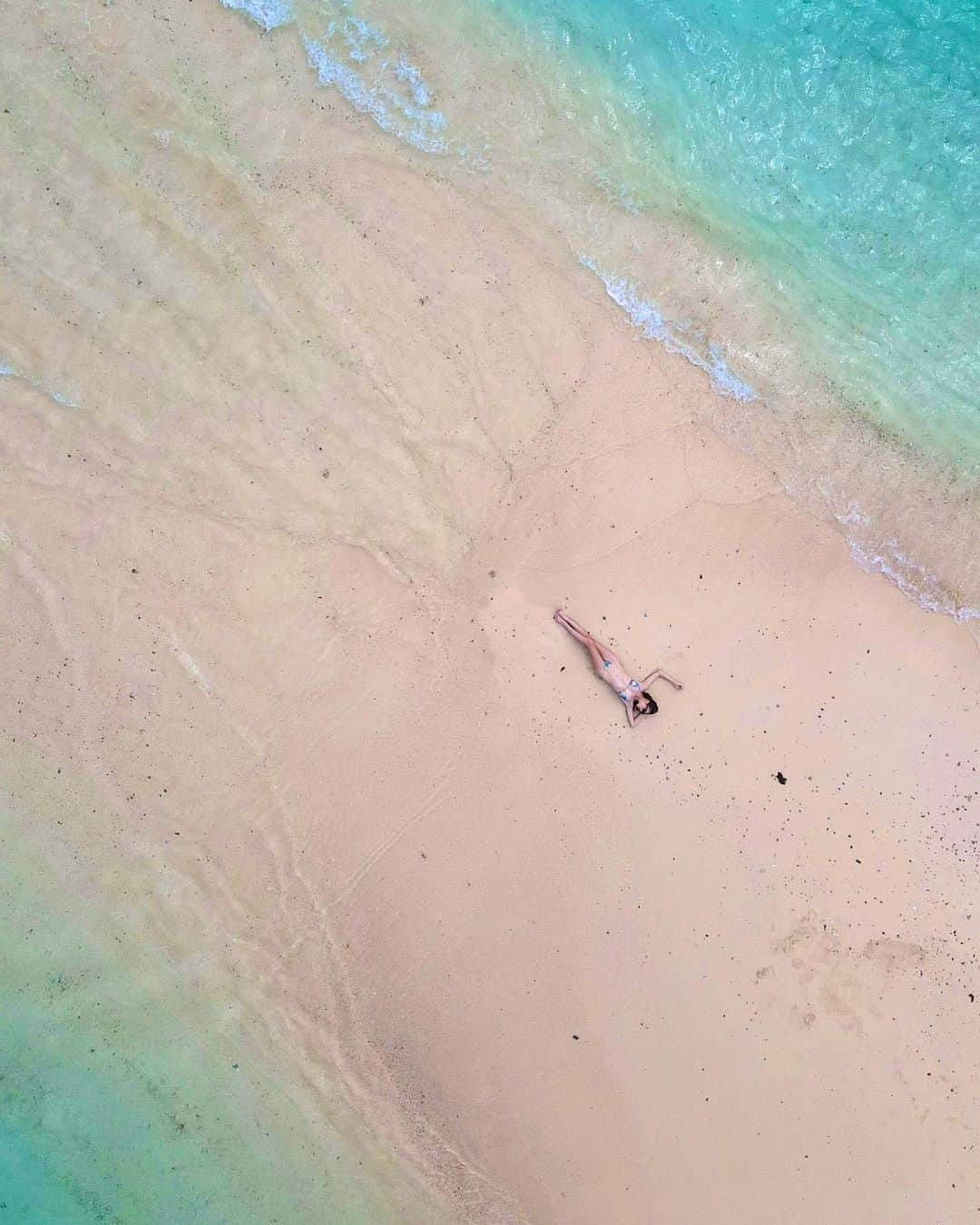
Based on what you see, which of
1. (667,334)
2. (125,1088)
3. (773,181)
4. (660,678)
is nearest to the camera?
(125,1088)

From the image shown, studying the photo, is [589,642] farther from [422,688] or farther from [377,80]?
[377,80]

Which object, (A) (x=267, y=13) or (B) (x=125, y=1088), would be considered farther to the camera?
(A) (x=267, y=13)

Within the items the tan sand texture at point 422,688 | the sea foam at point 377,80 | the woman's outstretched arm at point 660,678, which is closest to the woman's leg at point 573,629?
the tan sand texture at point 422,688

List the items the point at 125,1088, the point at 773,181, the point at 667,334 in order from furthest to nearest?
the point at 773,181, the point at 667,334, the point at 125,1088

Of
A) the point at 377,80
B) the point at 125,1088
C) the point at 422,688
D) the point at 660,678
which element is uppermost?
the point at 377,80

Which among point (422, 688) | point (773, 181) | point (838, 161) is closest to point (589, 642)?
point (422, 688)

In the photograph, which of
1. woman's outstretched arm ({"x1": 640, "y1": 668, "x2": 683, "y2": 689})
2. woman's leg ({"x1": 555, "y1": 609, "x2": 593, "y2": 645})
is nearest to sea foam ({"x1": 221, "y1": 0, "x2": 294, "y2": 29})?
woman's leg ({"x1": 555, "y1": 609, "x2": 593, "y2": 645})
